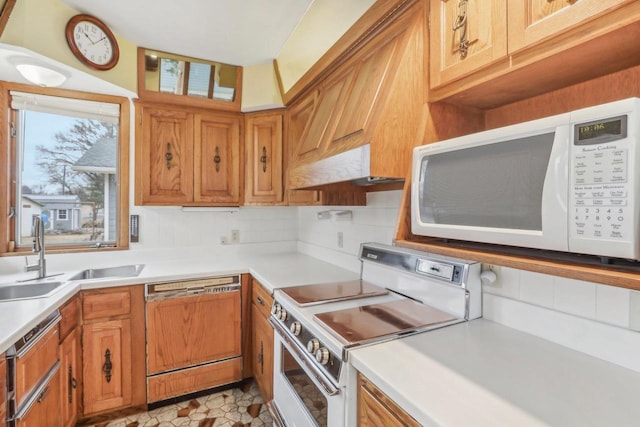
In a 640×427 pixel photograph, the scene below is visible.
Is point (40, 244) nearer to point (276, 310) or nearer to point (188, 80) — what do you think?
point (188, 80)

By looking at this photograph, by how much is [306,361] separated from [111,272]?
181 centimetres

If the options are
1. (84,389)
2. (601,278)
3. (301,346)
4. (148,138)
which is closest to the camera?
(601,278)

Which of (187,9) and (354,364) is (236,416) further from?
(187,9)

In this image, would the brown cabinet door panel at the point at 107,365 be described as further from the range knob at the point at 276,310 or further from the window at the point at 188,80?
the window at the point at 188,80

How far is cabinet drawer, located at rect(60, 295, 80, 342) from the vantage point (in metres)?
1.60

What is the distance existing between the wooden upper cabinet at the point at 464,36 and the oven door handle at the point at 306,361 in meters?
1.10

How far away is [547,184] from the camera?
2.24ft

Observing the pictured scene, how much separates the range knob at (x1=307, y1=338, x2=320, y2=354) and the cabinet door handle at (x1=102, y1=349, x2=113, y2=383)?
145 cm

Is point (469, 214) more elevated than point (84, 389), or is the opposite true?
point (469, 214)

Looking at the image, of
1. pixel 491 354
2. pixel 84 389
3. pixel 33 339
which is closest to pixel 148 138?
pixel 33 339

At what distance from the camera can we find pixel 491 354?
3.10 ft

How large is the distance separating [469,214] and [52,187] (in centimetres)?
276

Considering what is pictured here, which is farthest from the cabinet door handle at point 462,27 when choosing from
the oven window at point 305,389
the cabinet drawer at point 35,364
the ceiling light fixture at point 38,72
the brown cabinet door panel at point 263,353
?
the ceiling light fixture at point 38,72

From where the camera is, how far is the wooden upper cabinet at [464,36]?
86 cm
